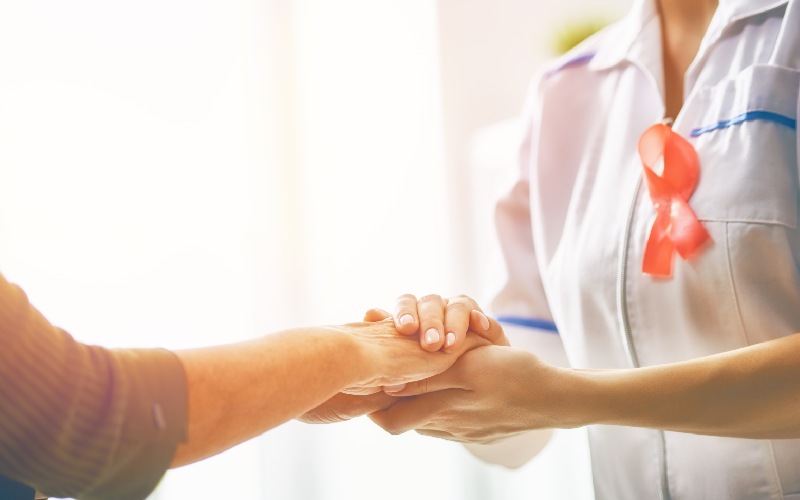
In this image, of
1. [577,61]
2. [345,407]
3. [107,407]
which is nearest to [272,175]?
[577,61]

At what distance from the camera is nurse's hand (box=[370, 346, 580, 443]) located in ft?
3.39

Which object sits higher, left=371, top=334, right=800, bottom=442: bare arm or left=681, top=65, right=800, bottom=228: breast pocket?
left=681, top=65, right=800, bottom=228: breast pocket

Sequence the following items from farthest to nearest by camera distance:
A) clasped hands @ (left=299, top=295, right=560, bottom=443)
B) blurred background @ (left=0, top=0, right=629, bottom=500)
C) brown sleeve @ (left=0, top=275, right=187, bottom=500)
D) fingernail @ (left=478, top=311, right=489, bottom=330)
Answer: blurred background @ (left=0, top=0, right=629, bottom=500) < fingernail @ (left=478, top=311, right=489, bottom=330) < clasped hands @ (left=299, top=295, right=560, bottom=443) < brown sleeve @ (left=0, top=275, right=187, bottom=500)

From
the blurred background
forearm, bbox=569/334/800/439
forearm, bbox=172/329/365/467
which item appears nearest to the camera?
forearm, bbox=172/329/365/467

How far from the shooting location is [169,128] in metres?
1.89

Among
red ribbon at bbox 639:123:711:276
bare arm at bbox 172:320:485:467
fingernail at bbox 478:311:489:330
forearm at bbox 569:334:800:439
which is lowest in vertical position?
forearm at bbox 569:334:800:439

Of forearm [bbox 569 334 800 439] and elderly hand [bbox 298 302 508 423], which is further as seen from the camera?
elderly hand [bbox 298 302 508 423]

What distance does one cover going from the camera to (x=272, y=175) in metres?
2.15

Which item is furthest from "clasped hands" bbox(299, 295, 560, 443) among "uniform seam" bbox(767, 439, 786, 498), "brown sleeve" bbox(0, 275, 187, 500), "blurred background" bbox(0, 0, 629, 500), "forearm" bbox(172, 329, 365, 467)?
"blurred background" bbox(0, 0, 629, 500)

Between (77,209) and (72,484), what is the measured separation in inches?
48.6

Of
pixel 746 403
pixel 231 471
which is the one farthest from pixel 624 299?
pixel 231 471

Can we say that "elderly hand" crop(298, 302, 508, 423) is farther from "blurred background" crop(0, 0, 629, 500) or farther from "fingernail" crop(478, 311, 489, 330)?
"blurred background" crop(0, 0, 629, 500)

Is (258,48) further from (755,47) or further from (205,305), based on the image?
(755,47)

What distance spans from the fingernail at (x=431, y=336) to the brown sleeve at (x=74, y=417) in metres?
0.49
